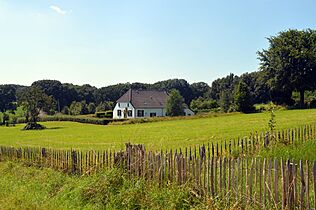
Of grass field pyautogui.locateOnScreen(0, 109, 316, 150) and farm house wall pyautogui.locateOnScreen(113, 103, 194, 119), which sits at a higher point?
farm house wall pyautogui.locateOnScreen(113, 103, 194, 119)

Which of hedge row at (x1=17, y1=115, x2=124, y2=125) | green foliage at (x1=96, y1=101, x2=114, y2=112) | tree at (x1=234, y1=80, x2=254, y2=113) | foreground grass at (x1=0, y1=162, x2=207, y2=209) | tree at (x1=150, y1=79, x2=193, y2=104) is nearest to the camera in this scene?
foreground grass at (x1=0, y1=162, x2=207, y2=209)

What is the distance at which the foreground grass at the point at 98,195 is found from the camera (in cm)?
752

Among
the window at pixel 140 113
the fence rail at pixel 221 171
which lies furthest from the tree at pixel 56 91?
the fence rail at pixel 221 171

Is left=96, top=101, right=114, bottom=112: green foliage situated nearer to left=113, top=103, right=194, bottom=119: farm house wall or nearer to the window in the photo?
left=113, top=103, right=194, bottom=119: farm house wall

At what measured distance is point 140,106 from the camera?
73.9 meters

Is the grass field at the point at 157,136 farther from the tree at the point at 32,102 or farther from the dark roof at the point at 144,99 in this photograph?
the dark roof at the point at 144,99

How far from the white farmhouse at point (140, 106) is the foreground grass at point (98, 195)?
206 feet

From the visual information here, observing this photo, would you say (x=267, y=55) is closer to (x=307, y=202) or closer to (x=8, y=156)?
(x=8, y=156)

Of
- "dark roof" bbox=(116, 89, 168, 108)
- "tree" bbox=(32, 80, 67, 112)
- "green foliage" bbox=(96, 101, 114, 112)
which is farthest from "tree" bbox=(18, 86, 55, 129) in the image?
"tree" bbox=(32, 80, 67, 112)

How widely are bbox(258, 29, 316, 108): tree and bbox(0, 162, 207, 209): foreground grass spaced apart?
170ft

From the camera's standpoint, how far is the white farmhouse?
73.6 meters

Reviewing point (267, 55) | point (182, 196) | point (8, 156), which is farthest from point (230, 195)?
point (267, 55)

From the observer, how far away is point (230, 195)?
716 centimetres

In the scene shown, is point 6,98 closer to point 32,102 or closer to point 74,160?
point 32,102
